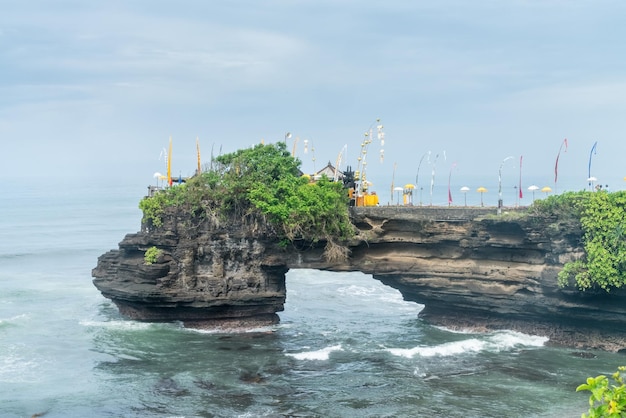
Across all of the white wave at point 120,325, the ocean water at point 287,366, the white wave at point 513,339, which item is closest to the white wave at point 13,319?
the ocean water at point 287,366

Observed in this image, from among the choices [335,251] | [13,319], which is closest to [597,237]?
[335,251]

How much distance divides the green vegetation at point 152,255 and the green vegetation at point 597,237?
61.5 feet

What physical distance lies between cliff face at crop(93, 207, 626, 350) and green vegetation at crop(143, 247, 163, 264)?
0.30m

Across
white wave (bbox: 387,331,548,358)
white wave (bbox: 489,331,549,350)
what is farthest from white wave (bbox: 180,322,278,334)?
white wave (bbox: 489,331,549,350)

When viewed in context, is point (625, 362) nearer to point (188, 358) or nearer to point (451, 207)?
point (451, 207)

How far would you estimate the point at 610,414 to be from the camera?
8.00 m

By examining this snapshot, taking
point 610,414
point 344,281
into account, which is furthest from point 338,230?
point 610,414

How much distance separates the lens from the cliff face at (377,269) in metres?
33.9

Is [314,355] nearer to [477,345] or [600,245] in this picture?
[477,345]

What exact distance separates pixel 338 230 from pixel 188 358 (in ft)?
30.5

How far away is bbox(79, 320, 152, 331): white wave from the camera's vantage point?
36472mm

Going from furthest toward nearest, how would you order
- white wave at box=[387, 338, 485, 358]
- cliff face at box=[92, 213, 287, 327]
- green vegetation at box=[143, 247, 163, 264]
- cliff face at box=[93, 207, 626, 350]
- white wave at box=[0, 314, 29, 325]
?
white wave at box=[0, 314, 29, 325], green vegetation at box=[143, 247, 163, 264], cliff face at box=[92, 213, 287, 327], cliff face at box=[93, 207, 626, 350], white wave at box=[387, 338, 485, 358]

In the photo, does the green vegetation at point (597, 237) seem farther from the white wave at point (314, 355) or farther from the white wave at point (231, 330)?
the white wave at point (231, 330)

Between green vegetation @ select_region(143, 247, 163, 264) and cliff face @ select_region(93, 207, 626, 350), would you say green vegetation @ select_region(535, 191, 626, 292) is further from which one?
green vegetation @ select_region(143, 247, 163, 264)
